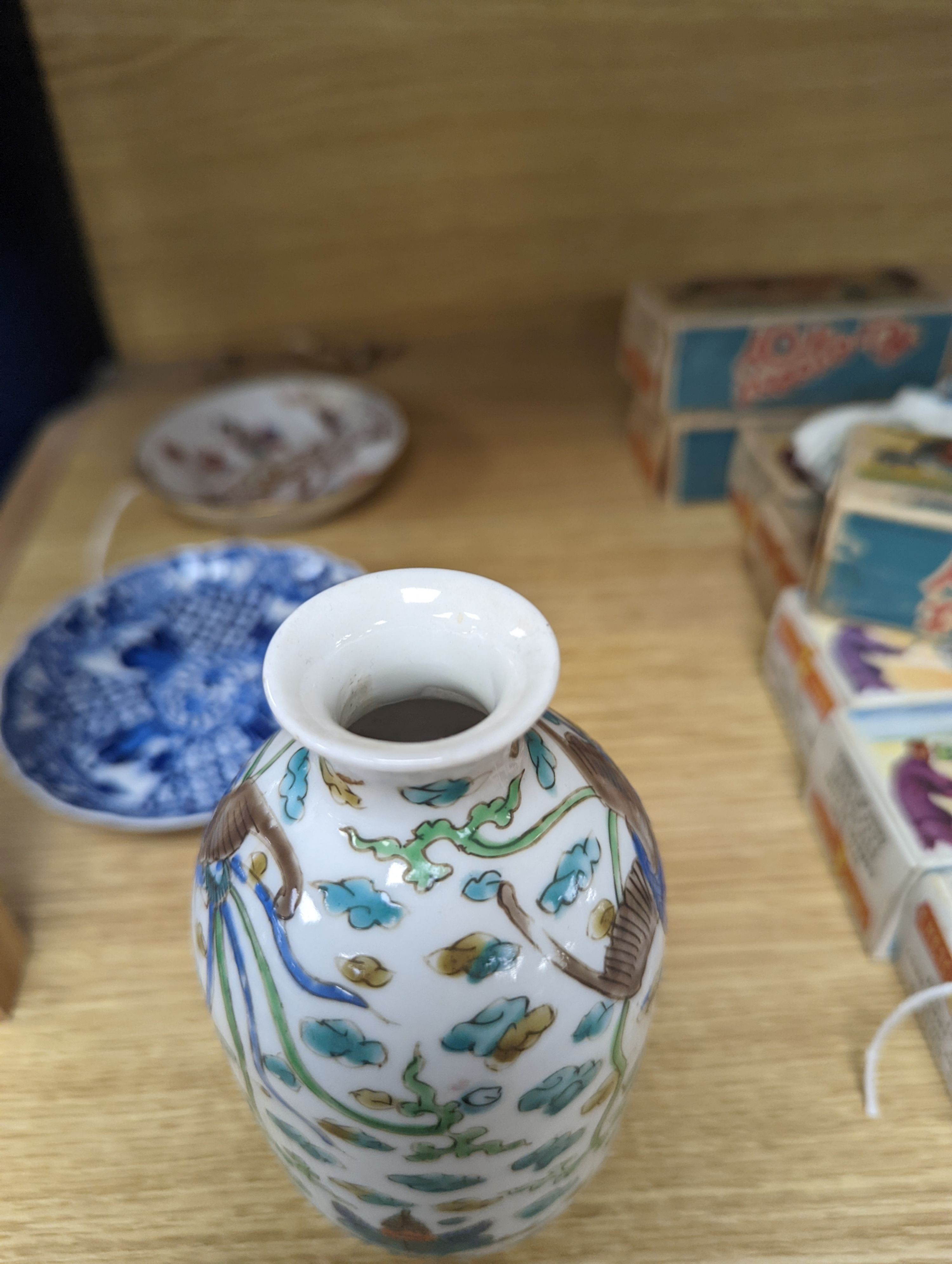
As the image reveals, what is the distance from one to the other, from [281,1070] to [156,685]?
442 millimetres

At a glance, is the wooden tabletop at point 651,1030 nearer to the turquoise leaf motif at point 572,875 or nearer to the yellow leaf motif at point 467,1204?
the yellow leaf motif at point 467,1204

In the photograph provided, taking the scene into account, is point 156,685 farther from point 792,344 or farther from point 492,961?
point 792,344

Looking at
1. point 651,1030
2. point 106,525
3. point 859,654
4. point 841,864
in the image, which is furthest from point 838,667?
point 106,525

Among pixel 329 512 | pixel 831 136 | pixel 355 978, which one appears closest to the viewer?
pixel 355 978

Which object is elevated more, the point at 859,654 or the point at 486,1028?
the point at 486,1028

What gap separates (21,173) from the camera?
3.13ft

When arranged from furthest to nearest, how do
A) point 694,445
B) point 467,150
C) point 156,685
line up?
point 467,150, point 694,445, point 156,685

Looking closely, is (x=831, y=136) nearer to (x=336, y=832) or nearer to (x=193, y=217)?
(x=193, y=217)

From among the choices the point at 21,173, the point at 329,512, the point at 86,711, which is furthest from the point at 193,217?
the point at 86,711

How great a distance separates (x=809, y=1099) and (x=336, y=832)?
0.31 metres

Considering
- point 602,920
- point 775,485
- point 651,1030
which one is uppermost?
point 602,920

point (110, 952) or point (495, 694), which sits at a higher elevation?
point (495, 694)

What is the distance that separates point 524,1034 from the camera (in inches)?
12.3

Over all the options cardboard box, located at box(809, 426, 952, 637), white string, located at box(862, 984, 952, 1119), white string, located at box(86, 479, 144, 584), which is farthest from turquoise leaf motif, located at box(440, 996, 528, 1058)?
white string, located at box(86, 479, 144, 584)
